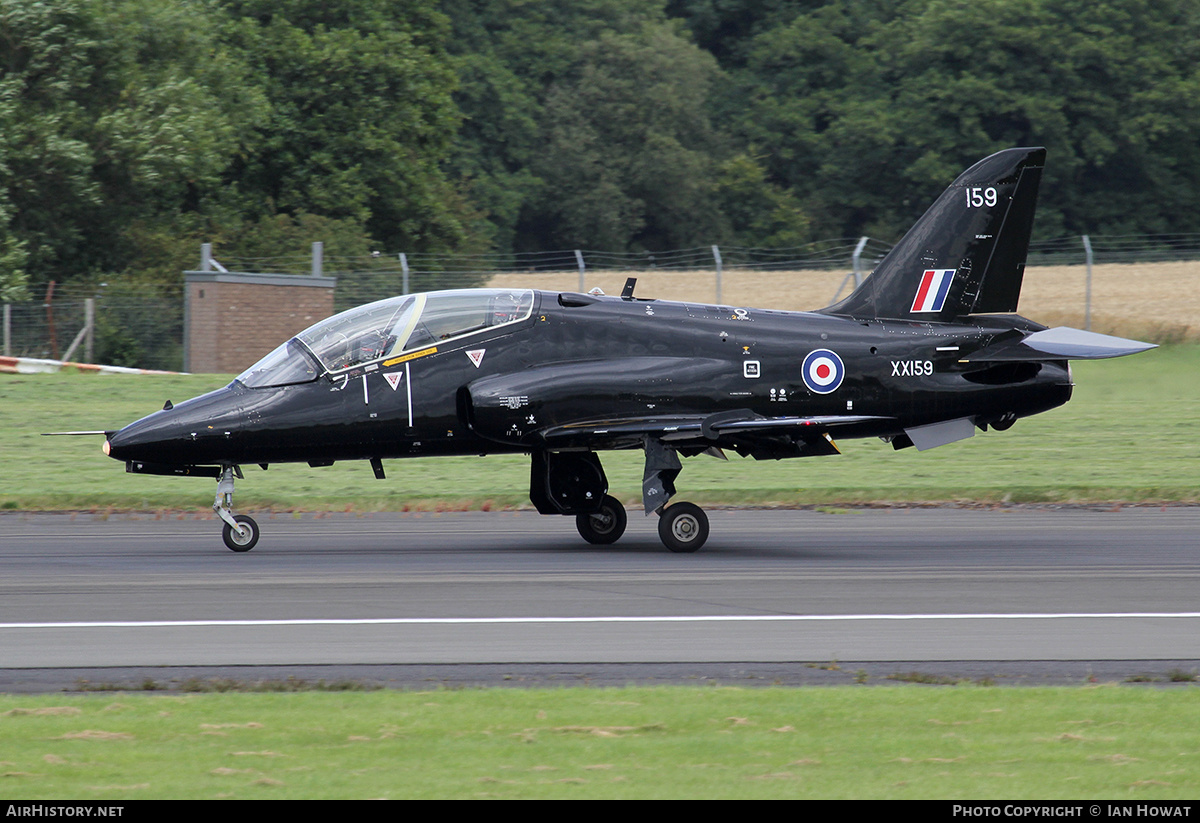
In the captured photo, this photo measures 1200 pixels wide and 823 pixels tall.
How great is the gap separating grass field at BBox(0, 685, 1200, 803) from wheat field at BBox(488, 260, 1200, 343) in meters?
28.4

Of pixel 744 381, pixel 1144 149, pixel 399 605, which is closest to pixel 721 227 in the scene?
pixel 1144 149

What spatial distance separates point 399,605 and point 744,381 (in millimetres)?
5161

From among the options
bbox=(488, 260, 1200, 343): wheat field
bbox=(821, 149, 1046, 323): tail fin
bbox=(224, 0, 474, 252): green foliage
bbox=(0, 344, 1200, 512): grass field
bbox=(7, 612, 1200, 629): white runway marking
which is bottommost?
bbox=(7, 612, 1200, 629): white runway marking

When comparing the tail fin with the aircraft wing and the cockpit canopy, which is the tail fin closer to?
the aircraft wing

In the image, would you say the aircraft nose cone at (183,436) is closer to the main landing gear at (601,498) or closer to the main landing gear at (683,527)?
the main landing gear at (601,498)

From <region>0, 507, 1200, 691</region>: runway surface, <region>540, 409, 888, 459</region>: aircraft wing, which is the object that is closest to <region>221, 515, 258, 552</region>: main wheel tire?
<region>0, 507, 1200, 691</region>: runway surface

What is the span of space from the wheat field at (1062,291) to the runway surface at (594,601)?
19.8 metres

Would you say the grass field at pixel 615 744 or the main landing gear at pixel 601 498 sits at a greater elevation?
the main landing gear at pixel 601 498

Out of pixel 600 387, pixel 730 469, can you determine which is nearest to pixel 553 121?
pixel 730 469

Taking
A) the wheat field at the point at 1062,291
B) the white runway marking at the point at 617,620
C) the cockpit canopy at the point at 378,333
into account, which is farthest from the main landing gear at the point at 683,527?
the wheat field at the point at 1062,291

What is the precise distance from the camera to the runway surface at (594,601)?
965 centimetres

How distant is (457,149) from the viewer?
58219 mm

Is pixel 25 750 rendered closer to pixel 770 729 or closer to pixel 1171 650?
pixel 770 729

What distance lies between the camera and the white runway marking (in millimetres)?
10969
